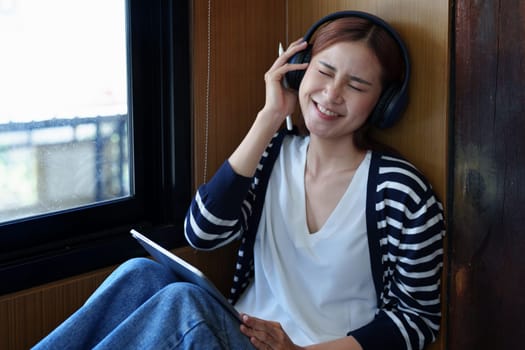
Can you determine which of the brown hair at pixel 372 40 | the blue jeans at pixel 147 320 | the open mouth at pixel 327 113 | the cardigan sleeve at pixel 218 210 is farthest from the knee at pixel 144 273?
the brown hair at pixel 372 40

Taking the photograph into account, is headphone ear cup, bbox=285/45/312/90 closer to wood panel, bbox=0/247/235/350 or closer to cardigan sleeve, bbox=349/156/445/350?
cardigan sleeve, bbox=349/156/445/350

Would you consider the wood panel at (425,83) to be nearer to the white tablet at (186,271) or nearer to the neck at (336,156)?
the neck at (336,156)

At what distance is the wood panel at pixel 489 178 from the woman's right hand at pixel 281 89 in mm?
365

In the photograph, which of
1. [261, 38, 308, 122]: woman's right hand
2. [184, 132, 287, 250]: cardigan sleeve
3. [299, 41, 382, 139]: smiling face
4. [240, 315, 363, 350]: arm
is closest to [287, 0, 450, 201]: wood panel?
[299, 41, 382, 139]: smiling face

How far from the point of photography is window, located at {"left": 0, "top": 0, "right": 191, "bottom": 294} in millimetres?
1467

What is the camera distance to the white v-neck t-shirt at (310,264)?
1505 millimetres

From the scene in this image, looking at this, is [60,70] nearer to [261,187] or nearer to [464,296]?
[261,187]

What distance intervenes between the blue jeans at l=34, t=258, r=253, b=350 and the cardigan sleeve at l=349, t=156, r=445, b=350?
0.37 meters

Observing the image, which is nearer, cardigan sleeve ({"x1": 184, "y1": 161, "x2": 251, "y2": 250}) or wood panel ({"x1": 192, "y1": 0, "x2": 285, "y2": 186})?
cardigan sleeve ({"x1": 184, "y1": 161, "x2": 251, "y2": 250})

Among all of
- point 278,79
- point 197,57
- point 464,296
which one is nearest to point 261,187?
point 278,79

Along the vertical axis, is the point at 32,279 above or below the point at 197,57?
below

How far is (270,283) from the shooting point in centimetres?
160

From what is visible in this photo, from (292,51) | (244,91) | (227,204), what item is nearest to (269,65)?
(244,91)

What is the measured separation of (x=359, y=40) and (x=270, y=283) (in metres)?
0.61
